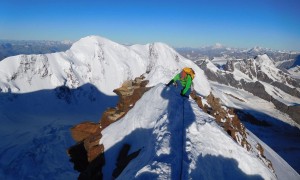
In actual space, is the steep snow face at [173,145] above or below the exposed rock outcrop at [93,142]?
above

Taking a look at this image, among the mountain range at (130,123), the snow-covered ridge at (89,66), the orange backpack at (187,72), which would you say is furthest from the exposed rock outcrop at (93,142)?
the snow-covered ridge at (89,66)

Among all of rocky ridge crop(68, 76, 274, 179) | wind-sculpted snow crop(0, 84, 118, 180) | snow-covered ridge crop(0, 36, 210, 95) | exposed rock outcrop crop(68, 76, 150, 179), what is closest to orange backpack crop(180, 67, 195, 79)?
rocky ridge crop(68, 76, 274, 179)

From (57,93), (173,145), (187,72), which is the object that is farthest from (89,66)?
(173,145)

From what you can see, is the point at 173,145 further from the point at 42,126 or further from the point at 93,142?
the point at 42,126

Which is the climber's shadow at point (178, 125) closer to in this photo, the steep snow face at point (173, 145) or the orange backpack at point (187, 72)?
the steep snow face at point (173, 145)

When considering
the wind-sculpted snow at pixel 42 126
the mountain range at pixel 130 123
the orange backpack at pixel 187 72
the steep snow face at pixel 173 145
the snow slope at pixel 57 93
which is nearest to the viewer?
the steep snow face at pixel 173 145

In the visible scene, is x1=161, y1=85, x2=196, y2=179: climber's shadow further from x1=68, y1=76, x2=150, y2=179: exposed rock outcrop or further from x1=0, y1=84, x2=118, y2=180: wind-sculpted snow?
x1=0, y1=84, x2=118, y2=180: wind-sculpted snow

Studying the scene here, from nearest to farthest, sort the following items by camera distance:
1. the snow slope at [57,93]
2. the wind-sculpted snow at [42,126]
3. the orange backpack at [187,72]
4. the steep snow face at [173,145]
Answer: the steep snow face at [173,145], the orange backpack at [187,72], the wind-sculpted snow at [42,126], the snow slope at [57,93]
